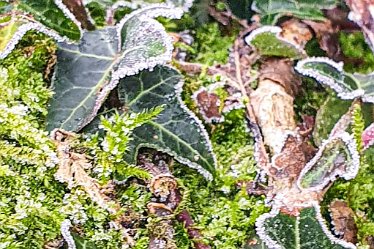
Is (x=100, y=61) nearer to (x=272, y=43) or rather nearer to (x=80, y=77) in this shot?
(x=80, y=77)

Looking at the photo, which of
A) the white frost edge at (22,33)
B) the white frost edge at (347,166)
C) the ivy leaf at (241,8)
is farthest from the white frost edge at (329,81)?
the white frost edge at (22,33)

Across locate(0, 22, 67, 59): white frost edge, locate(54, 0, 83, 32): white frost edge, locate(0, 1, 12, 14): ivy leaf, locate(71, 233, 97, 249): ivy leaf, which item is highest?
locate(54, 0, 83, 32): white frost edge

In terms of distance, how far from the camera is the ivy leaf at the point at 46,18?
41.7 inches

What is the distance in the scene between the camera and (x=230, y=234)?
1.02m

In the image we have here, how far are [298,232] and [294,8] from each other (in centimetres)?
54

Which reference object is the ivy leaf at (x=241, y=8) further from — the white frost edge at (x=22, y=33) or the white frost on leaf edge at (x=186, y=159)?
the white frost edge at (x=22, y=33)

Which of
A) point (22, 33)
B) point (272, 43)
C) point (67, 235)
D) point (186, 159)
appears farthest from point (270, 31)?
point (67, 235)

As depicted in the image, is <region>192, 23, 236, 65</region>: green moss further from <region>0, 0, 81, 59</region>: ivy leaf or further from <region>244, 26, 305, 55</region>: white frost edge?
<region>0, 0, 81, 59</region>: ivy leaf

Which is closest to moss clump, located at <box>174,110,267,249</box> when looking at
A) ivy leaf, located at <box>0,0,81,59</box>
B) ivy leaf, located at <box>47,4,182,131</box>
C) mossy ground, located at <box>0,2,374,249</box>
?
mossy ground, located at <box>0,2,374,249</box>

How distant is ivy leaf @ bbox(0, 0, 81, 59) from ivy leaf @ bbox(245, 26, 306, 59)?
0.38 metres

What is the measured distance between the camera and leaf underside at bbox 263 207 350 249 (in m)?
0.97

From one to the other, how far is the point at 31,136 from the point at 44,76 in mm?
170

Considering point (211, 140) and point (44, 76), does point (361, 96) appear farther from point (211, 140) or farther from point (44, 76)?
point (44, 76)

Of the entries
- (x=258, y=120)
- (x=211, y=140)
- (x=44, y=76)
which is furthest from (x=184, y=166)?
(x=44, y=76)
